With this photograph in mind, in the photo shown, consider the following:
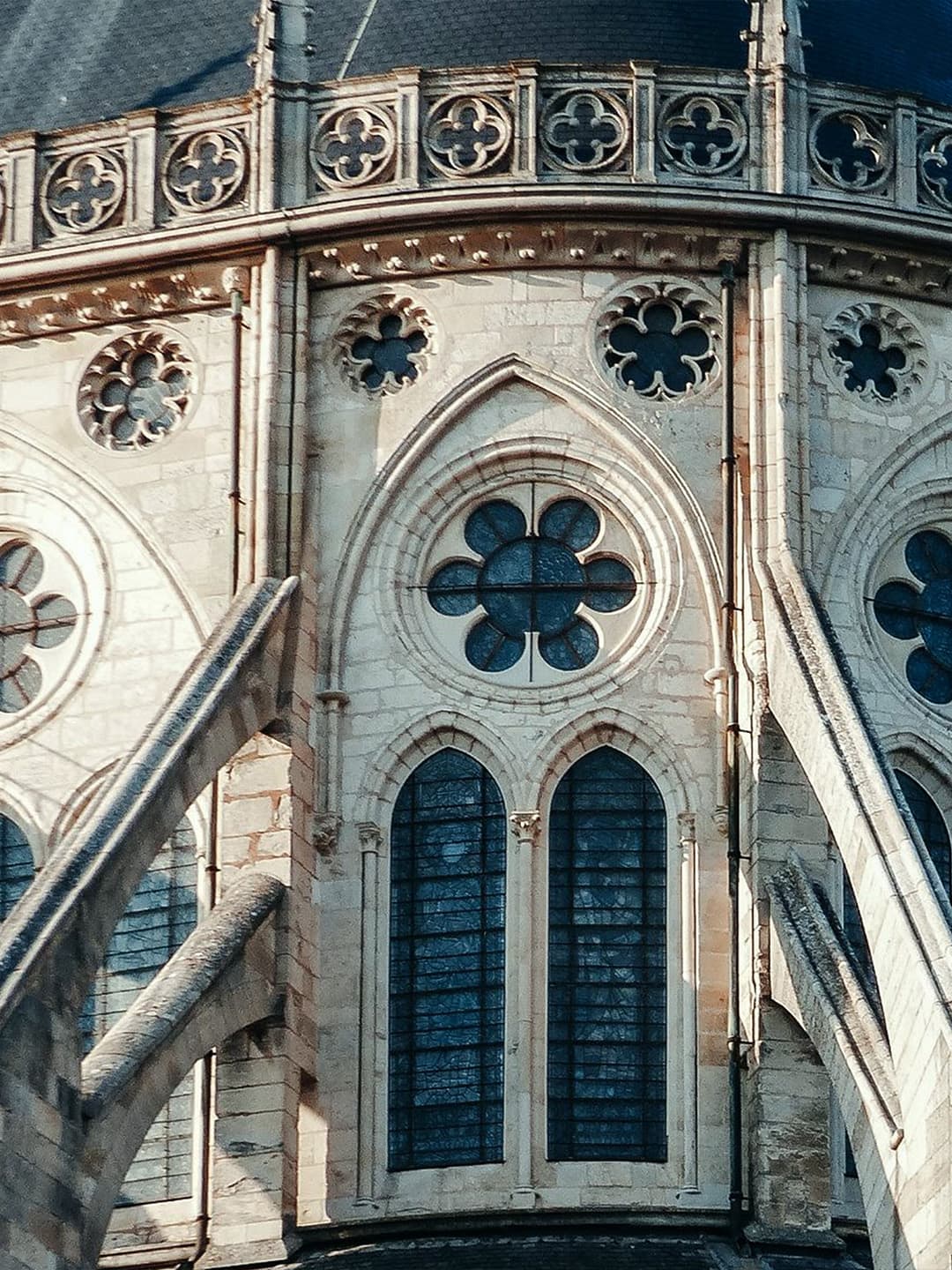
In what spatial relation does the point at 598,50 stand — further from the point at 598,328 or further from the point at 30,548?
the point at 30,548

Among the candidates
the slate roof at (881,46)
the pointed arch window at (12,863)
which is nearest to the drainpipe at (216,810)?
the pointed arch window at (12,863)

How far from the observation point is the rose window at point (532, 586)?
36.3 metres

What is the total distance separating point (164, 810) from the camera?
3341 cm

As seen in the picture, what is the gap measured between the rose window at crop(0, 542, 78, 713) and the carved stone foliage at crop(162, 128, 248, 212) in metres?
3.33

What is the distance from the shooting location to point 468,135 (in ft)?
121

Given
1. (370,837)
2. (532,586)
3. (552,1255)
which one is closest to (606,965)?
(370,837)

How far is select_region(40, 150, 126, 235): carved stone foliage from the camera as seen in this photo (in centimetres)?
3744

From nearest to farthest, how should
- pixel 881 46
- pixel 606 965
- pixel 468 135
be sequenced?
1. pixel 606 965
2. pixel 468 135
3. pixel 881 46

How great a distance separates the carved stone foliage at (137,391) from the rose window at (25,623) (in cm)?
128

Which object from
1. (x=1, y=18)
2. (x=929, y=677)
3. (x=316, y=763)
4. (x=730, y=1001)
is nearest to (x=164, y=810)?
(x=316, y=763)

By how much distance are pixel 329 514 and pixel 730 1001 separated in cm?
533

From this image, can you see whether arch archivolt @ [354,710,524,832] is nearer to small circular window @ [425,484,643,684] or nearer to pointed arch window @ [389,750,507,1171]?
→ pointed arch window @ [389,750,507,1171]

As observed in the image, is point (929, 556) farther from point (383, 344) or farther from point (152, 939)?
point (152, 939)

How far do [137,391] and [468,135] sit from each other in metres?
3.61
